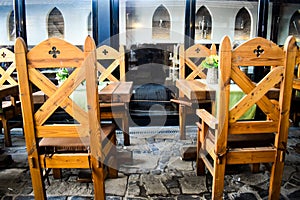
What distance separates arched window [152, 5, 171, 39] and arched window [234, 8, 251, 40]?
76.0 inches

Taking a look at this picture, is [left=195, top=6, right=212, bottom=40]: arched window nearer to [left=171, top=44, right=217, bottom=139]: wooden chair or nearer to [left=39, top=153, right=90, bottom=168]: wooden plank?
[left=171, top=44, right=217, bottom=139]: wooden chair

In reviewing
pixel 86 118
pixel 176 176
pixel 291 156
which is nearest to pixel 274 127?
pixel 176 176

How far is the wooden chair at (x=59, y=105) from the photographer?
1.34 meters

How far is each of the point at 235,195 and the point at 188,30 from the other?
2.38m

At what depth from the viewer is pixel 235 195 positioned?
6.01ft

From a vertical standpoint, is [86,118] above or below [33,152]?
above

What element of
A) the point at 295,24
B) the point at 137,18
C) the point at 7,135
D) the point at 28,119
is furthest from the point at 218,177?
the point at 295,24

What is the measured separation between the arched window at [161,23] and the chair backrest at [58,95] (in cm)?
483

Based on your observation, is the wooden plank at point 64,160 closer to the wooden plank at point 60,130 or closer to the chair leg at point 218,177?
the wooden plank at point 60,130

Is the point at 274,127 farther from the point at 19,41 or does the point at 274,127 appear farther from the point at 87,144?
the point at 19,41

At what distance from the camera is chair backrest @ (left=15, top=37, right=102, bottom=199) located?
1339 millimetres

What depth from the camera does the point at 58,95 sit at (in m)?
1.39

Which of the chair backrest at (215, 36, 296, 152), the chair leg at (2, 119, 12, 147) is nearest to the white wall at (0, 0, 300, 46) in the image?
the chair leg at (2, 119, 12, 147)

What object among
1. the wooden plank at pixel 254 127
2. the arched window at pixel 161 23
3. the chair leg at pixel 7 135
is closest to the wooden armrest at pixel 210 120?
the wooden plank at pixel 254 127
